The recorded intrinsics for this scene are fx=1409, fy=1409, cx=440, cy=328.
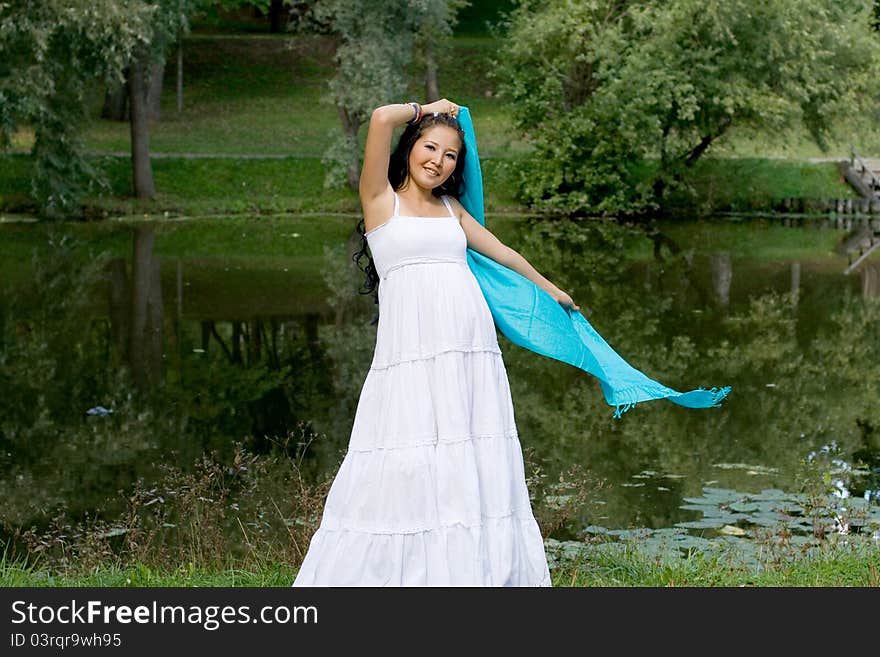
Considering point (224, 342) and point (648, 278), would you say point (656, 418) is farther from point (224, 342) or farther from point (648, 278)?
point (648, 278)

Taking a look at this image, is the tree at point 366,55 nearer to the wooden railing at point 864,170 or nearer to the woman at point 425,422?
the wooden railing at point 864,170

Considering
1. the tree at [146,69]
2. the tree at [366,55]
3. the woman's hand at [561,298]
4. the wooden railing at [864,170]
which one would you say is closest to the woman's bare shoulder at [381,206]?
the woman's hand at [561,298]

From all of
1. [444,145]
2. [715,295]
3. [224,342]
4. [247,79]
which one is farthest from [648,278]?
[247,79]

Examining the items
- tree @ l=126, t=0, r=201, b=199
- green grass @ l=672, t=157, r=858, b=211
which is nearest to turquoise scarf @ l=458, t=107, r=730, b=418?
tree @ l=126, t=0, r=201, b=199

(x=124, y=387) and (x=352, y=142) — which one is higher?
(x=352, y=142)

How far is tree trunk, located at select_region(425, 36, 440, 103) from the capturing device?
3654 centimetres

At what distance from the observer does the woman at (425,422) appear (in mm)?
5395

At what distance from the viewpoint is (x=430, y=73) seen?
1555 inches

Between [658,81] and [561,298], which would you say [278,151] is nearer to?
[658,81]

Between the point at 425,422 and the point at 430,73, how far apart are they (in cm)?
3490

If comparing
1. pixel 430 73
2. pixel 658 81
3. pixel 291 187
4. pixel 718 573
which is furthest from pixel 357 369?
pixel 430 73

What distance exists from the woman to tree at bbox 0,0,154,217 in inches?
845

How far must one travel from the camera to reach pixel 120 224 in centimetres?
2931
